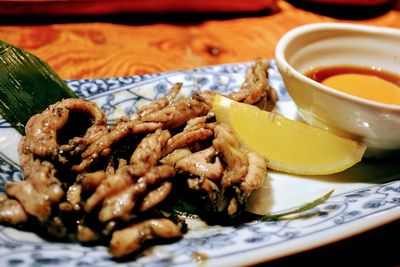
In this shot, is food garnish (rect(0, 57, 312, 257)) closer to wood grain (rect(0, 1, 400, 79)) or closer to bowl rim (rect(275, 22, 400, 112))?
bowl rim (rect(275, 22, 400, 112))

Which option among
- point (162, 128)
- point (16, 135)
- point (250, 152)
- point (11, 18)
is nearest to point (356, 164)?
point (250, 152)

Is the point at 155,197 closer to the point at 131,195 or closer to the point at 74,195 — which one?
the point at 131,195

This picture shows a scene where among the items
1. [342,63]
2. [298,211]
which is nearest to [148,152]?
[298,211]

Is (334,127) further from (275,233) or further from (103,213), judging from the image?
(103,213)

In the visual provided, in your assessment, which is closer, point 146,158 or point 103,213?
point 103,213

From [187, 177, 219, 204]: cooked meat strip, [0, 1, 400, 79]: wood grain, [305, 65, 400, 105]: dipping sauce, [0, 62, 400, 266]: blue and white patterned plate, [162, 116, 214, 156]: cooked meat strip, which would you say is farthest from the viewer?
[0, 1, 400, 79]: wood grain

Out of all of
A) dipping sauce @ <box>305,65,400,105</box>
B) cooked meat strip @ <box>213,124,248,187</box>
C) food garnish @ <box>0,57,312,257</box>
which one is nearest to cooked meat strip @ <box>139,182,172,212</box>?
food garnish @ <box>0,57,312,257</box>
